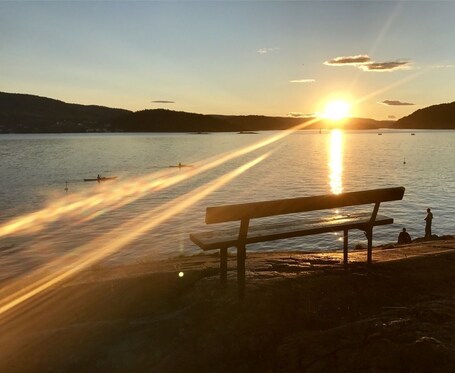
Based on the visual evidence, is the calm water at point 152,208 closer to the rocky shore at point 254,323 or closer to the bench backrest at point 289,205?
the rocky shore at point 254,323

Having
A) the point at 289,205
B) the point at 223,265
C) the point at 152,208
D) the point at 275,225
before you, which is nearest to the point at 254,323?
the point at 223,265

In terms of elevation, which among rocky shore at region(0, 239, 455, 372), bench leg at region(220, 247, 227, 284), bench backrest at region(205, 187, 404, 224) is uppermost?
bench backrest at region(205, 187, 404, 224)

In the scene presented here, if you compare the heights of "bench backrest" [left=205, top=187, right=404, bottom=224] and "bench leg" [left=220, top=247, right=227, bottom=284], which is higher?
"bench backrest" [left=205, top=187, right=404, bottom=224]

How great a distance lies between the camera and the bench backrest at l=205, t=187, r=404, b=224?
230 inches

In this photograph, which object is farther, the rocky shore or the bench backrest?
the bench backrest

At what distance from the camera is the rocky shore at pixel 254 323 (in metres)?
4.98

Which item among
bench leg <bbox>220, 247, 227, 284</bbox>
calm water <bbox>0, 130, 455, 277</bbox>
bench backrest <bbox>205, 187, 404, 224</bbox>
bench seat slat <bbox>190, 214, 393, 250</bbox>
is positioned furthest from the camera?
calm water <bbox>0, 130, 455, 277</bbox>

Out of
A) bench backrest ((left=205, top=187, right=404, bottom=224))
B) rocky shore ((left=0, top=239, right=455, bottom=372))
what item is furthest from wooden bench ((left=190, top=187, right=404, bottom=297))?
rocky shore ((left=0, top=239, right=455, bottom=372))

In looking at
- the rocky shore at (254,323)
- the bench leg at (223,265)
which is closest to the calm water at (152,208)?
the rocky shore at (254,323)

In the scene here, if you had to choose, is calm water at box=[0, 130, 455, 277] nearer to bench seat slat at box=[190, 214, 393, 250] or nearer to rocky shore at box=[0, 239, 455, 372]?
rocky shore at box=[0, 239, 455, 372]

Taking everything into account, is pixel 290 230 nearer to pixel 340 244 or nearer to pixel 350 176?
pixel 340 244

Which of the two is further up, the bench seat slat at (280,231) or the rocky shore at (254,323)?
the bench seat slat at (280,231)

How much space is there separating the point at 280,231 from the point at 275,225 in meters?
0.47

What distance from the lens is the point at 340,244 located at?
2458 centimetres
